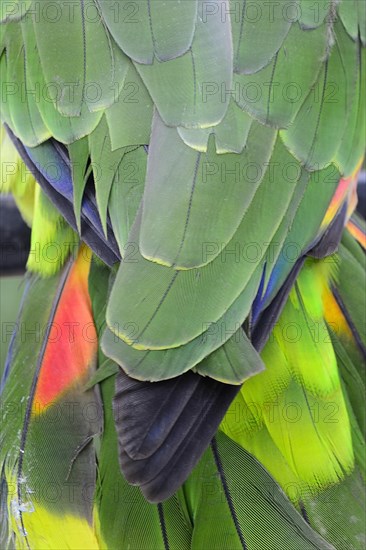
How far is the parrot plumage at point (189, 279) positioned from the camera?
1.10m

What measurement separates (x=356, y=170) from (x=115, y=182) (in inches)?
19.7

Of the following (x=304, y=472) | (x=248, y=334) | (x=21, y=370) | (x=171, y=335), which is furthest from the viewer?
(x=21, y=370)

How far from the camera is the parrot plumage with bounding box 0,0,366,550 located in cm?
110

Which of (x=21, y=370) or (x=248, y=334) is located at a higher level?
(x=248, y=334)

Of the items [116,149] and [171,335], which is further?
[116,149]

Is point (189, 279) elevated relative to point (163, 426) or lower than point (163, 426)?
elevated

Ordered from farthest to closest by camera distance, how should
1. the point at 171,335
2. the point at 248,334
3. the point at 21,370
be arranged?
the point at 21,370
the point at 248,334
the point at 171,335

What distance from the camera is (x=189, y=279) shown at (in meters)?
1.11

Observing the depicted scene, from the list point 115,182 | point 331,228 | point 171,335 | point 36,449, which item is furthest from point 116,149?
point 36,449

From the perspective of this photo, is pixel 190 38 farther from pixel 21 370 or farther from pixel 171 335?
pixel 21 370

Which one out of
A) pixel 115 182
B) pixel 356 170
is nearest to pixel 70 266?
pixel 115 182

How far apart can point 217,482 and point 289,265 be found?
38 cm

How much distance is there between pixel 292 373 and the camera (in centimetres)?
135

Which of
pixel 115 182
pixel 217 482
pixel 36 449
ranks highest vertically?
pixel 115 182
